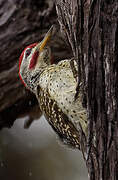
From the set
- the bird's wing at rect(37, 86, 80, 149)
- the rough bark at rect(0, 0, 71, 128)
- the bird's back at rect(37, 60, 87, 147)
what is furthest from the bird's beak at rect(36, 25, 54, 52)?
the rough bark at rect(0, 0, 71, 128)

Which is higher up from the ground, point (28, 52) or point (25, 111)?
point (28, 52)

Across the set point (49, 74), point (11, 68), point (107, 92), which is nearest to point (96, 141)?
point (107, 92)

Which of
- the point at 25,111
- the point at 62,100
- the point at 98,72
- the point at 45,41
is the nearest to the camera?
the point at 98,72

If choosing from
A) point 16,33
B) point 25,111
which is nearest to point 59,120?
point 16,33

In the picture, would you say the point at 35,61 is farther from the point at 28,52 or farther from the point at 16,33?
the point at 16,33

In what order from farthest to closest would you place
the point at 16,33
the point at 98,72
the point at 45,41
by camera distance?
1. the point at 16,33
2. the point at 45,41
3. the point at 98,72

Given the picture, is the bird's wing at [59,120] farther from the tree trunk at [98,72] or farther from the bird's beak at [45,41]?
the tree trunk at [98,72]

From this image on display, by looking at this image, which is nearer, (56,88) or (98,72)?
(98,72)
